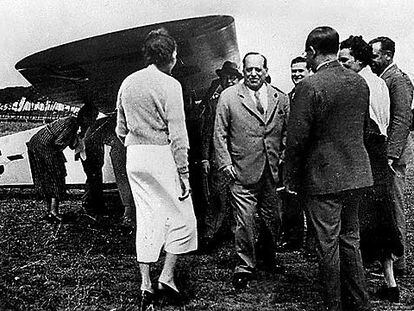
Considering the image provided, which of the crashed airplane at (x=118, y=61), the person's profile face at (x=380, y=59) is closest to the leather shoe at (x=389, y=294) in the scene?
the person's profile face at (x=380, y=59)

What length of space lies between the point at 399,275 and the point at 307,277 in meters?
0.74

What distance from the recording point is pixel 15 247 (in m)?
4.98

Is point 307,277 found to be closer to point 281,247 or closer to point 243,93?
point 281,247

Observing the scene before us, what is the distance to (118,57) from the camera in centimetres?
504

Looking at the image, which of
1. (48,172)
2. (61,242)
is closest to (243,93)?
(61,242)

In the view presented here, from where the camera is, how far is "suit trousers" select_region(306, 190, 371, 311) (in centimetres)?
298

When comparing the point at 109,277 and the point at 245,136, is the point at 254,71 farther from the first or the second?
the point at 109,277

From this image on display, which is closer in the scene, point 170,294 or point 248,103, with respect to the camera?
point 170,294

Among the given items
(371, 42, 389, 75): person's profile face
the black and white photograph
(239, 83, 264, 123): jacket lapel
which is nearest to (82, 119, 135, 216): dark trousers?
the black and white photograph

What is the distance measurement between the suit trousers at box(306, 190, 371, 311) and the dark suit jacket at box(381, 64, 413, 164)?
945mm

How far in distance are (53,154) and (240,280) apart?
125 inches

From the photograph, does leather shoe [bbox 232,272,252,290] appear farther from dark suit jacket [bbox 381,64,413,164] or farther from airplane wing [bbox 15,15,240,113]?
airplane wing [bbox 15,15,240,113]

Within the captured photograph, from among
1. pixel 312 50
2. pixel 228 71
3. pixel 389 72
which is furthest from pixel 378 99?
pixel 228 71

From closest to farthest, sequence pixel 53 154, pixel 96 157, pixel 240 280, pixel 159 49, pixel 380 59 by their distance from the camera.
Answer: pixel 159 49
pixel 240 280
pixel 380 59
pixel 53 154
pixel 96 157
